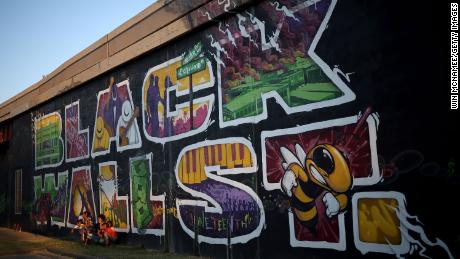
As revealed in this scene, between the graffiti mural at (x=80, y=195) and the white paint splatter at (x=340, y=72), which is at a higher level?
the white paint splatter at (x=340, y=72)

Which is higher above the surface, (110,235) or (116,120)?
(116,120)

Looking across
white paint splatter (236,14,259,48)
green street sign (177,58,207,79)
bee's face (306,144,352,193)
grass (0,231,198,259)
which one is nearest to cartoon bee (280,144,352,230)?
bee's face (306,144,352,193)

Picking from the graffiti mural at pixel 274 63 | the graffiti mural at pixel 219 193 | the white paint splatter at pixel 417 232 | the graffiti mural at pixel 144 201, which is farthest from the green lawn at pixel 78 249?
the white paint splatter at pixel 417 232

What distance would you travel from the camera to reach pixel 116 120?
1309cm

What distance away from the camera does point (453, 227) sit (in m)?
5.28

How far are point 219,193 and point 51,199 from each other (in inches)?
424

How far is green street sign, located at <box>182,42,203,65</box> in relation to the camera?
32.5 ft

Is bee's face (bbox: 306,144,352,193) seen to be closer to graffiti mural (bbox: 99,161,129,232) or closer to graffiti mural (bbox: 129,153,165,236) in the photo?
graffiti mural (bbox: 129,153,165,236)

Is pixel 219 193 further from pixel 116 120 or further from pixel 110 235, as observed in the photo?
pixel 116 120

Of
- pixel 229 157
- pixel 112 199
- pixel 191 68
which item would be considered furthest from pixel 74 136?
pixel 229 157

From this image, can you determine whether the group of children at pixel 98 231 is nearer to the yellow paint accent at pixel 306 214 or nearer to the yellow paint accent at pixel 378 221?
→ the yellow paint accent at pixel 306 214

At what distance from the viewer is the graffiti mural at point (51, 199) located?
16406mm

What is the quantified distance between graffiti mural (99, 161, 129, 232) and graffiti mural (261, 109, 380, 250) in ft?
19.5

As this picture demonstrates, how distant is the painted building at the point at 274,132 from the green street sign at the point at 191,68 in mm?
48
